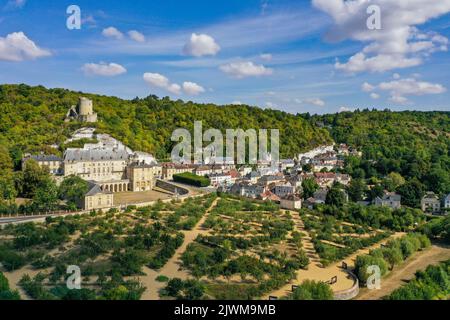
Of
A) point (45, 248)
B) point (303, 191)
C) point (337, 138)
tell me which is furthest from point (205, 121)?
point (45, 248)

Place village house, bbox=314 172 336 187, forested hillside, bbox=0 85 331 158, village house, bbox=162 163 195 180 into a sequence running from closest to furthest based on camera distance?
village house, bbox=314 172 336 187 → forested hillside, bbox=0 85 331 158 → village house, bbox=162 163 195 180

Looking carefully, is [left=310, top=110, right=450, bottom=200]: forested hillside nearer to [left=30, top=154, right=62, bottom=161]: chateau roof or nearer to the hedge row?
the hedge row

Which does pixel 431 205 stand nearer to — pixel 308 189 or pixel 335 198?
pixel 335 198

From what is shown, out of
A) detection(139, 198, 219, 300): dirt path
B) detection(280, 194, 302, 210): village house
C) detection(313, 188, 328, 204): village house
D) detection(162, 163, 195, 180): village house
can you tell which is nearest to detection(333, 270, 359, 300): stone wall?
detection(139, 198, 219, 300): dirt path

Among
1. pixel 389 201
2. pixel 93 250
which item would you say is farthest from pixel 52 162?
pixel 389 201

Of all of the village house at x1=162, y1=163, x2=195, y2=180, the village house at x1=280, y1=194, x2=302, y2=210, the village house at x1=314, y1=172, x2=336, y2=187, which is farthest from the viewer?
the village house at x1=162, y1=163, x2=195, y2=180
